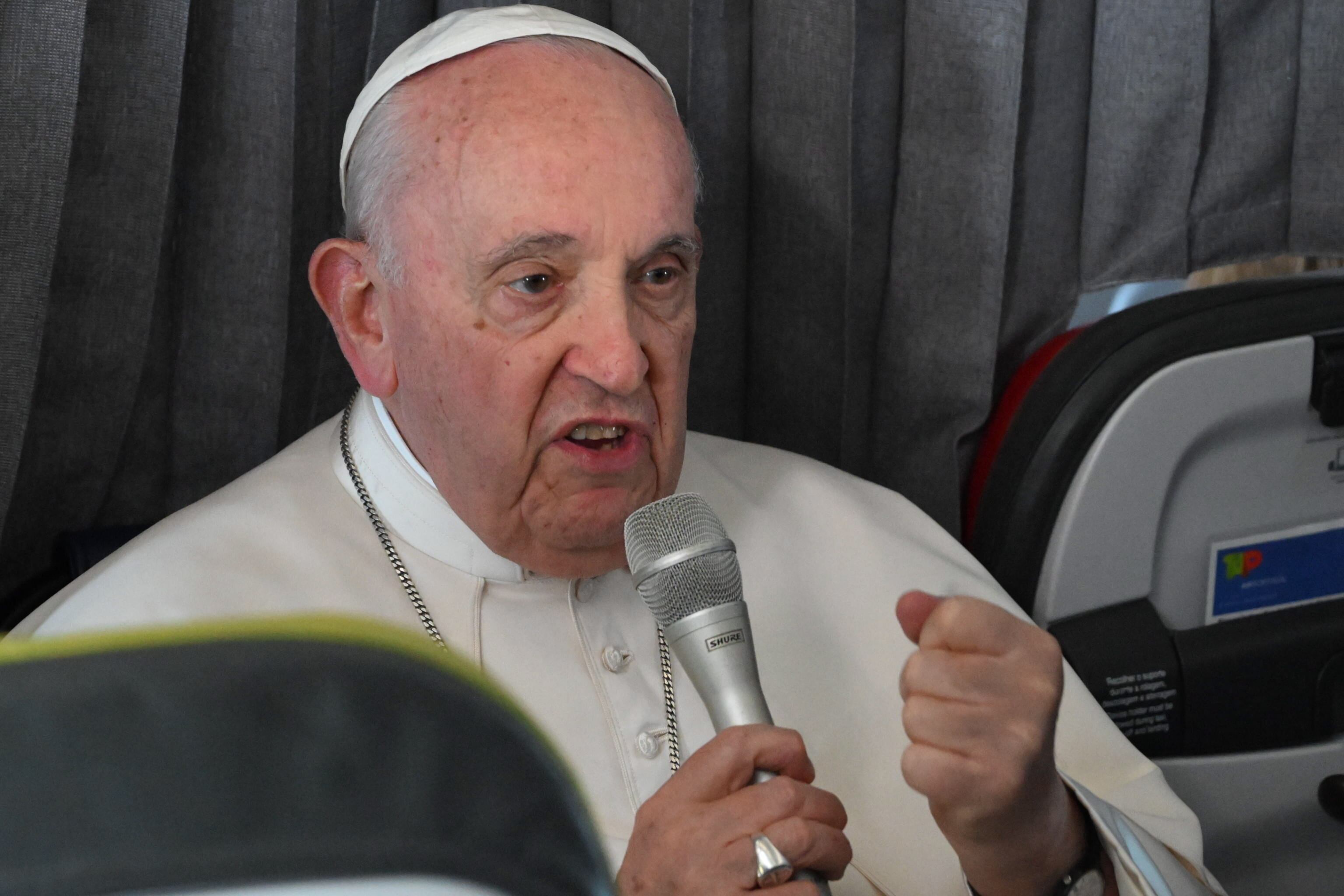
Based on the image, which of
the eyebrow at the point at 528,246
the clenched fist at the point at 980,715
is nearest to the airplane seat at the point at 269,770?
the clenched fist at the point at 980,715

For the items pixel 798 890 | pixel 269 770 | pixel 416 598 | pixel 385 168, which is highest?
pixel 385 168

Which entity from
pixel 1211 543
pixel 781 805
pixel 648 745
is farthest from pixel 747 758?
pixel 1211 543

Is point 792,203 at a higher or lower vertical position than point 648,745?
higher

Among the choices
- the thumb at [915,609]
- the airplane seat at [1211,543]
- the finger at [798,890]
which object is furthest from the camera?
the airplane seat at [1211,543]

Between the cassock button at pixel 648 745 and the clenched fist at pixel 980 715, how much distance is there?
0.36m

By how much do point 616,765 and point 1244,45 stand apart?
1.57 metres

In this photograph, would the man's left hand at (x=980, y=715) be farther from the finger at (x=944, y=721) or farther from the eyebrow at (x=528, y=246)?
the eyebrow at (x=528, y=246)

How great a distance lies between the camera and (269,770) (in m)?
0.36

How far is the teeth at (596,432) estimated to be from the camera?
4.92 ft

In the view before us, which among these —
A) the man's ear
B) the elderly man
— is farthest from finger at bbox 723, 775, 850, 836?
the man's ear

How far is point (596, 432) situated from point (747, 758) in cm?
53

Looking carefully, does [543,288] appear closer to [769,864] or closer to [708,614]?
[708,614]

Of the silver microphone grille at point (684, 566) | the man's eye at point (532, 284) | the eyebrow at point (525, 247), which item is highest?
the eyebrow at point (525, 247)

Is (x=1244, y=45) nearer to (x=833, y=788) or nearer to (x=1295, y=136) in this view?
(x=1295, y=136)
